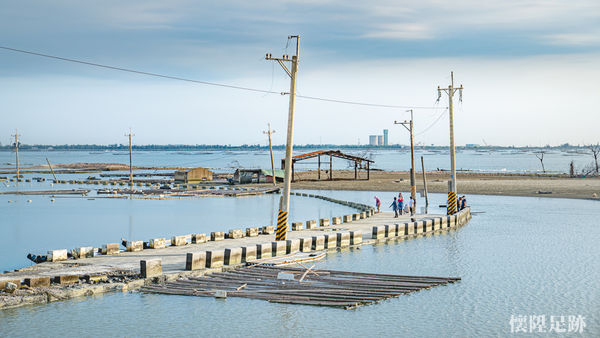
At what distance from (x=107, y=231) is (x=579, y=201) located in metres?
45.6

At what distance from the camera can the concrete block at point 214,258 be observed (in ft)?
73.7

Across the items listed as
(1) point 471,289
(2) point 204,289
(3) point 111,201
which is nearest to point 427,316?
(1) point 471,289

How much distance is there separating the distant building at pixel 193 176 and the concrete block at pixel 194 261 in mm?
71300

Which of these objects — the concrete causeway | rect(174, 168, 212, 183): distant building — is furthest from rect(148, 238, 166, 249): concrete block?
rect(174, 168, 212, 183): distant building

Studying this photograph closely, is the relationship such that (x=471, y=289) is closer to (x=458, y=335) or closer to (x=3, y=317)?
(x=458, y=335)

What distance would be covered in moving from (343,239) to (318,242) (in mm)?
2138

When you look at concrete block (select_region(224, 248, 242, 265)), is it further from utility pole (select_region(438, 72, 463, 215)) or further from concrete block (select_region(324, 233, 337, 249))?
utility pole (select_region(438, 72, 463, 215))

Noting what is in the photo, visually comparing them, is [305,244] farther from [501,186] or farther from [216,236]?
[501,186]

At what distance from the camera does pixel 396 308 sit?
62.7ft

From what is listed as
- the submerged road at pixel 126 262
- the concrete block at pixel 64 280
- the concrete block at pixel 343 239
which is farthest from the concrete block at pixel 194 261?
the concrete block at pixel 343 239

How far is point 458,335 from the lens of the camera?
667 inches

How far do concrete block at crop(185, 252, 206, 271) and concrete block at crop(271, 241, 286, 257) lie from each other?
13.2 ft

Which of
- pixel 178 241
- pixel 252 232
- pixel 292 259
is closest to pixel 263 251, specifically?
pixel 292 259

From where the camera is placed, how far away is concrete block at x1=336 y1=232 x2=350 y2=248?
1195 inches
